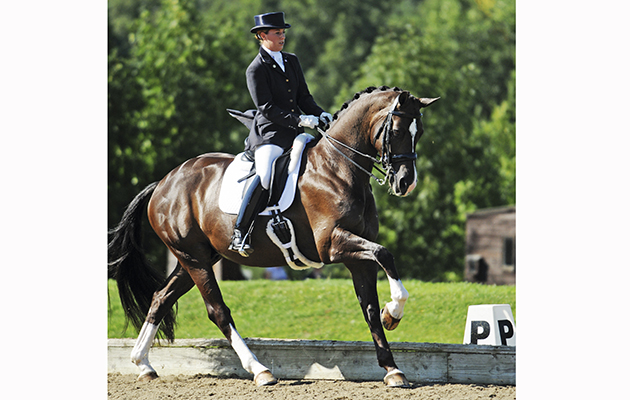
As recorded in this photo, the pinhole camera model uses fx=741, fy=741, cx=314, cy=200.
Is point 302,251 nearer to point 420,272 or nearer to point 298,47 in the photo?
point 420,272

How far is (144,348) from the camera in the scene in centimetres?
738

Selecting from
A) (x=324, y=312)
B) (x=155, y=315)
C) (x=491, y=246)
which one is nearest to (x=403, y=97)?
(x=155, y=315)

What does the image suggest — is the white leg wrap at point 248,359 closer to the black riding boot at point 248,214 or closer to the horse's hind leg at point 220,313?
the horse's hind leg at point 220,313

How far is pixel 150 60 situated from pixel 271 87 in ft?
44.2

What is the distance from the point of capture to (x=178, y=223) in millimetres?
7293

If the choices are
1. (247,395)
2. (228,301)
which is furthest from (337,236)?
(228,301)

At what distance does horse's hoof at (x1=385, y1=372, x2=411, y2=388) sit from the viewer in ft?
20.4

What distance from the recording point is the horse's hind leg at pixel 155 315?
737 cm

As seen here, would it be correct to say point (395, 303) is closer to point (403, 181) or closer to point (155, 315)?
point (403, 181)

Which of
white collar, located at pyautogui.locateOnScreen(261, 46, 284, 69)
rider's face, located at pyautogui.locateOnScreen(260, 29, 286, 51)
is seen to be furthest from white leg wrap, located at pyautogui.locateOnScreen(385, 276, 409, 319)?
rider's face, located at pyautogui.locateOnScreen(260, 29, 286, 51)

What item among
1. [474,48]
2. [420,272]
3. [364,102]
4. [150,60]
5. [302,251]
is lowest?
[420,272]

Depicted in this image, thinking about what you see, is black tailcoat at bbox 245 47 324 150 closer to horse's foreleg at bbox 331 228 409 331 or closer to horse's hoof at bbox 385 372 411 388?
horse's foreleg at bbox 331 228 409 331

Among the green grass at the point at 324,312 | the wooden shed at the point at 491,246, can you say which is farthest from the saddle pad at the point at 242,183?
the wooden shed at the point at 491,246

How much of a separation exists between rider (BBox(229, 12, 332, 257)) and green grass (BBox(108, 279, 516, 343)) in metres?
3.11
